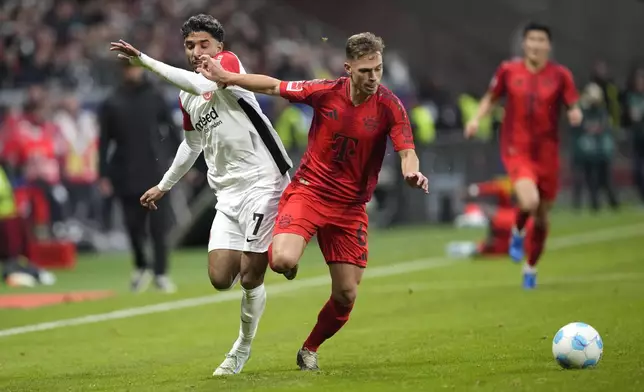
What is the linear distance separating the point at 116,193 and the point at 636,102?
13727mm

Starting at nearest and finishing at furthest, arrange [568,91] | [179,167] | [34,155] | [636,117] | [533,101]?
[179,167] → [568,91] → [533,101] → [34,155] → [636,117]

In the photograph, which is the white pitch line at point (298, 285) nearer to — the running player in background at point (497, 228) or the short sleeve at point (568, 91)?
the running player in background at point (497, 228)

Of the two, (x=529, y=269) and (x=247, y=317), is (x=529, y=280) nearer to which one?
(x=529, y=269)

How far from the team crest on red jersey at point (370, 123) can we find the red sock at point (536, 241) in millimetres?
5574

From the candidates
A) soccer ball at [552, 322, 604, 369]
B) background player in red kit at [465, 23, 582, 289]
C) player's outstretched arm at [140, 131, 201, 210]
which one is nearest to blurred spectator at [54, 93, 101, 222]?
background player in red kit at [465, 23, 582, 289]

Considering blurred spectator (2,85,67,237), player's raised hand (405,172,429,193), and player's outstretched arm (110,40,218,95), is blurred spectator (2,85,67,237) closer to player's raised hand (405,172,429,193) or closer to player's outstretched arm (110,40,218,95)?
player's outstretched arm (110,40,218,95)

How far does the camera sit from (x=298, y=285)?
1616cm

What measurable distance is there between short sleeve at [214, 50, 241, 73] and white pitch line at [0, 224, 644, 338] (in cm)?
480

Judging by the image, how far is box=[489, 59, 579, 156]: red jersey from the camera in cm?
1383

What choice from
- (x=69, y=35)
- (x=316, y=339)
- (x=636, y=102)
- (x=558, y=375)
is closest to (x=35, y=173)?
(x=69, y=35)

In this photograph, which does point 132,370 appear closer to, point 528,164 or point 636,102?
point 528,164

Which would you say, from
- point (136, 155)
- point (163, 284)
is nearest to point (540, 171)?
point (163, 284)

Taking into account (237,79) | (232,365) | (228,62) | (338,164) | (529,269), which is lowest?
(232,365)

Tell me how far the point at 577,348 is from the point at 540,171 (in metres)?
5.80
